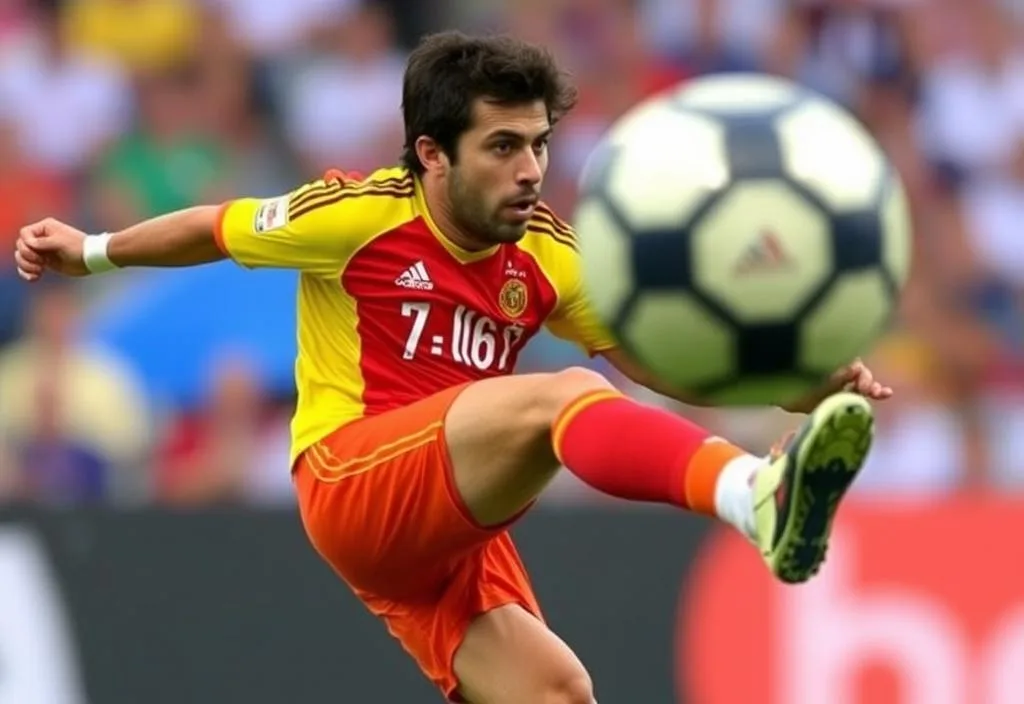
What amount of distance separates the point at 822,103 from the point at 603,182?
56 centimetres

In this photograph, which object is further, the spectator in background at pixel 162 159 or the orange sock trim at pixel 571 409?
the spectator in background at pixel 162 159

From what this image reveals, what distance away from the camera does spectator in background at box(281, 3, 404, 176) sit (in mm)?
12516

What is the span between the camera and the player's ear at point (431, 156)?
6941 millimetres

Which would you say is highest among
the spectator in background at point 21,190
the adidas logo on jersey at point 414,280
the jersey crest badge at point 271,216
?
the spectator in background at point 21,190

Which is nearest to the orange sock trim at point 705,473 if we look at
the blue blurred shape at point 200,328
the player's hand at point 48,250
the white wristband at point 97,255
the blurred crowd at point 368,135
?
the white wristband at point 97,255

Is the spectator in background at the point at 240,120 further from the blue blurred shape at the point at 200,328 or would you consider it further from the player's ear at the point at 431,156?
the player's ear at the point at 431,156

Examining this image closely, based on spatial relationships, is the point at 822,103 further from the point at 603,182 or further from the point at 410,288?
the point at 410,288

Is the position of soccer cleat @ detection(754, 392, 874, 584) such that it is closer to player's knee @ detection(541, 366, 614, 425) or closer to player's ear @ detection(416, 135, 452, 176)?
player's knee @ detection(541, 366, 614, 425)

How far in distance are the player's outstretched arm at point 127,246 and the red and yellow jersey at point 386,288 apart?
0.08 metres

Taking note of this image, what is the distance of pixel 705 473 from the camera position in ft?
18.8

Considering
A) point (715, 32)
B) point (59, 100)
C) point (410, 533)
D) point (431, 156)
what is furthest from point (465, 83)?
point (715, 32)

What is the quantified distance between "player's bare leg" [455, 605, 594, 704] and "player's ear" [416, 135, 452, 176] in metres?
1.31

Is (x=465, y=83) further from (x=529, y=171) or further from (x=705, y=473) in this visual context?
(x=705, y=473)

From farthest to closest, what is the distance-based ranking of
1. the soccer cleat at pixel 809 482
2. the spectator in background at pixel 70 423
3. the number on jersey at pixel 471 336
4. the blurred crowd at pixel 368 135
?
the blurred crowd at pixel 368 135, the spectator in background at pixel 70 423, the number on jersey at pixel 471 336, the soccer cleat at pixel 809 482
